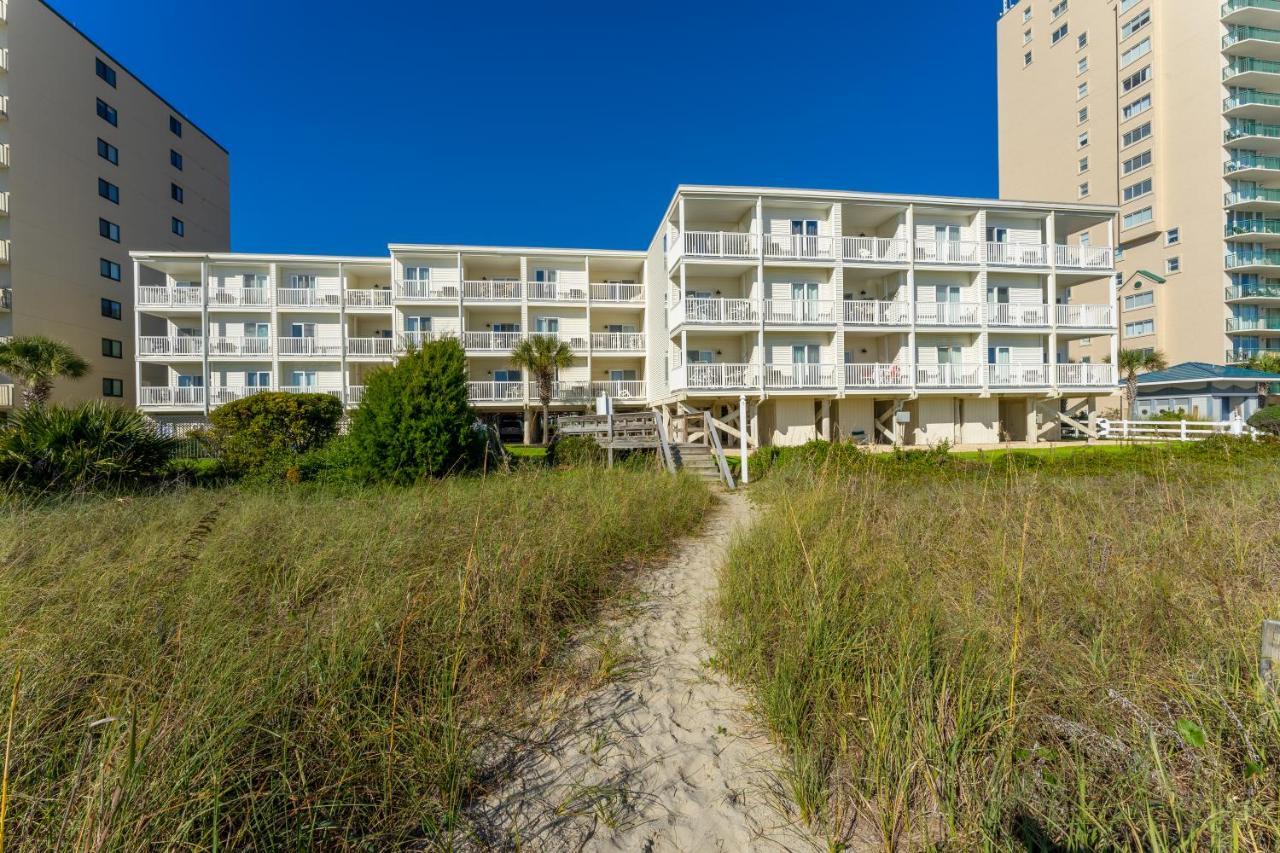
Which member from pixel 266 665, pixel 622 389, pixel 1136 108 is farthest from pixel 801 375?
pixel 1136 108

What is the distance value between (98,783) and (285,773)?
2.08ft

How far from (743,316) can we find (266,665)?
767 inches

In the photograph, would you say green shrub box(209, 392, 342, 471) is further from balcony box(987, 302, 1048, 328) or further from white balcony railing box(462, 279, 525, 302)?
balcony box(987, 302, 1048, 328)

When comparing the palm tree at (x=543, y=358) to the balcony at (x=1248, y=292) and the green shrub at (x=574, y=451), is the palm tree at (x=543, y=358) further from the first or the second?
the balcony at (x=1248, y=292)

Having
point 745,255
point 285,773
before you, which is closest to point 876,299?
point 745,255

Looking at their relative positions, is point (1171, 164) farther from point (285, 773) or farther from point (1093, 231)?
point (285, 773)

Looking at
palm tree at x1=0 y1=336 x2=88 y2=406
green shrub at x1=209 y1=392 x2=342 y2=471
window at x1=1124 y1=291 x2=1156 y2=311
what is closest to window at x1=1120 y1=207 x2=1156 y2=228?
window at x1=1124 y1=291 x2=1156 y2=311

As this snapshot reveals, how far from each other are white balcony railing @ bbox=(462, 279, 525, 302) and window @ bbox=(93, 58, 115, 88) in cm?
2630

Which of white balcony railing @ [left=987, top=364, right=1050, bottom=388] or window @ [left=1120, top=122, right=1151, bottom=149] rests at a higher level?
window @ [left=1120, top=122, right=1151, bottom=149]

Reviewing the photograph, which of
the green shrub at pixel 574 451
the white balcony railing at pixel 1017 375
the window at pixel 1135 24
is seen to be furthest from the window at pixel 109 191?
the window at pixel 1135 24

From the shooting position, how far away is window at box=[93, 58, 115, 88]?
93.6 ft

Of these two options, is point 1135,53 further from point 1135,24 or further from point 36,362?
point 36,362

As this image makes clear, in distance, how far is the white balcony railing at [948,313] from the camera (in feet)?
68.9

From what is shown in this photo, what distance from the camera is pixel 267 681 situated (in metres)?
2.50
